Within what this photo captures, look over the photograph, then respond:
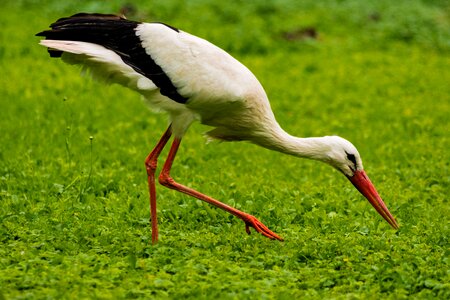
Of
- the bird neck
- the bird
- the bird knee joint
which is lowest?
the bird knee joint

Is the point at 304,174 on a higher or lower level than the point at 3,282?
lower

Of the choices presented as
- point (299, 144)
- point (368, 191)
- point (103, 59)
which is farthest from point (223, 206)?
point (103, 59)

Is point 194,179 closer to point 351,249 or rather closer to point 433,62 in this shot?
point 351,249

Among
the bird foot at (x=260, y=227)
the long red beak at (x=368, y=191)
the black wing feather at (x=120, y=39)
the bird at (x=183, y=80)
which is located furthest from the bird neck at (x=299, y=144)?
the black wing feather at (x=120, y=39)

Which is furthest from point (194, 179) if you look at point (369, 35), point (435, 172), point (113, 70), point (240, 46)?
point (369, 35)

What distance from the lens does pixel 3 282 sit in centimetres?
552

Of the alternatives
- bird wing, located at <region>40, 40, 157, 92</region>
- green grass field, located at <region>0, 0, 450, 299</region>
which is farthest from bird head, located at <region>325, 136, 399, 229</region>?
bird wing, located at <region>40, 40, 157, 92</region>

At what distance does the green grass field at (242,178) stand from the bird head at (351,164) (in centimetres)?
19

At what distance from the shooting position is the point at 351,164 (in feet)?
22.5

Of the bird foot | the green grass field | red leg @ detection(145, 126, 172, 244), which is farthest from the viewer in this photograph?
the bird foot

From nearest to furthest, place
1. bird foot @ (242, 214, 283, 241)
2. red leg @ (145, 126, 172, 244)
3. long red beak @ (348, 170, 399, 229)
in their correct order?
red leg @ (145, 126, 172, 244) → bird foot @ (242, 214, 283, 241) → long red beak @ (348, 170, 399, 229)

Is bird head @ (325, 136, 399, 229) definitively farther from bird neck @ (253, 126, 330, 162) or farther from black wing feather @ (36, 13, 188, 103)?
black wing feather @ (36, 13, 188, 103)

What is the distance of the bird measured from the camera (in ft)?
21.7

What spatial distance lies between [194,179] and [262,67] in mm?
5053
